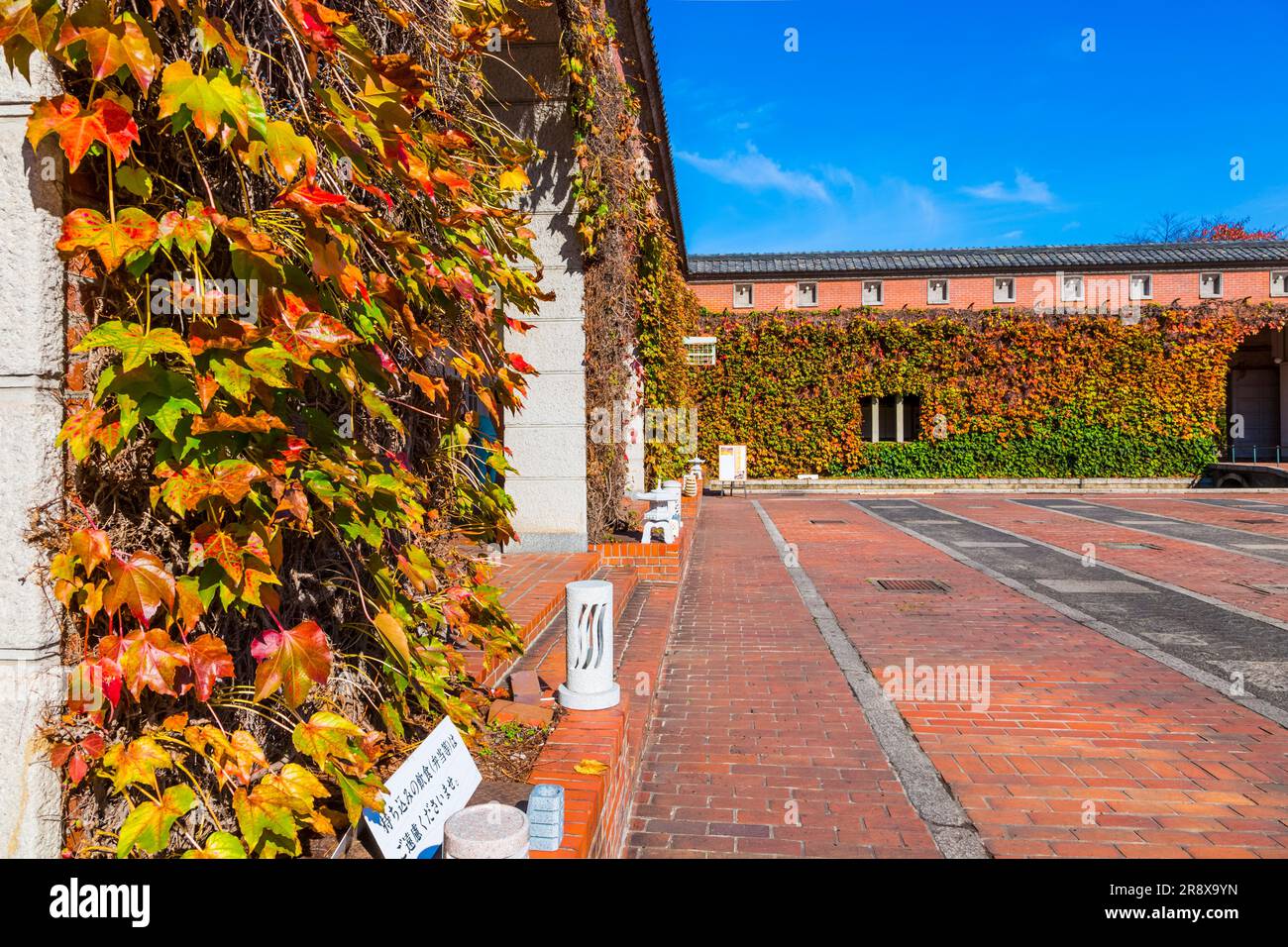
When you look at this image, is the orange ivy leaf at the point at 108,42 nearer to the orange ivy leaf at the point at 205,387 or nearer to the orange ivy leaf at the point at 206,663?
the orange ivy leaf at the point at 205,387

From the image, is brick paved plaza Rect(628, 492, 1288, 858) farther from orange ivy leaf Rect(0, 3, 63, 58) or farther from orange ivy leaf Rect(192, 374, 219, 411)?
orange ivy leaf Rect(0, 3, 63, 58)

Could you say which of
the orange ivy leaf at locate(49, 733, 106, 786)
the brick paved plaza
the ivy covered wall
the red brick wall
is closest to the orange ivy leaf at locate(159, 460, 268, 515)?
the orange ivy leaf at locate(49, 733, 106, 786)

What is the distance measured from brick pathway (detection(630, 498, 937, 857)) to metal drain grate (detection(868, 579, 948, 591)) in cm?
186

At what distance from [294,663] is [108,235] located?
0.86 m

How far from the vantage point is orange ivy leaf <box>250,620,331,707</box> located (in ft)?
4.84

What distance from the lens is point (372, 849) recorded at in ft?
6.49

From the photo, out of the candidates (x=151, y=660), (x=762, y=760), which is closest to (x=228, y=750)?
(x=151, y=660)

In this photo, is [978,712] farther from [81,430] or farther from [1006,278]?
[1006,278]

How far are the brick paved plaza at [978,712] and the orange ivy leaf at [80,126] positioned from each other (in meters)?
2.80

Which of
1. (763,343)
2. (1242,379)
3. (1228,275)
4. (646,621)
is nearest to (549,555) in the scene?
(646,621)

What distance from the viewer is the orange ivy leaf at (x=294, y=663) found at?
58.1 inches
